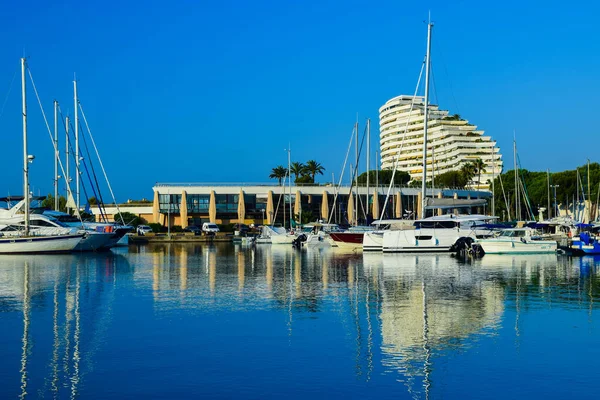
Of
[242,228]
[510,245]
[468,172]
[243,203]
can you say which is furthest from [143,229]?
[468,172]

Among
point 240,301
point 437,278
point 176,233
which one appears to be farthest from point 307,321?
point 176,233

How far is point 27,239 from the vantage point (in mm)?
51750

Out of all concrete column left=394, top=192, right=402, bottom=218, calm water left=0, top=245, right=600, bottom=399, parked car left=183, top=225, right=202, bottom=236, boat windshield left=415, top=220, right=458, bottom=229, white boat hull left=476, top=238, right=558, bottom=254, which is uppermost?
concrete column left=394, top=192, right=402, bottom=218

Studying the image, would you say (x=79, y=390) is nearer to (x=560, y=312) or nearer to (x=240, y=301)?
(x=240, y=301)

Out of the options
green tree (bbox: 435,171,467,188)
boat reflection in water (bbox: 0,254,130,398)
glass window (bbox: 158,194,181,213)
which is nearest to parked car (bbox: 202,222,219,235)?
glass window (bbox: 158,194,181,213)

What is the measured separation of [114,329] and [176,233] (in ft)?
251

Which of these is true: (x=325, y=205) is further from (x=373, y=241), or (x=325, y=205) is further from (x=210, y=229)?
(x=373, y=241)

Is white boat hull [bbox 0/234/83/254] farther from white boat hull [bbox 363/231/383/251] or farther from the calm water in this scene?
white boat hull [bbox 363/231/383/251]

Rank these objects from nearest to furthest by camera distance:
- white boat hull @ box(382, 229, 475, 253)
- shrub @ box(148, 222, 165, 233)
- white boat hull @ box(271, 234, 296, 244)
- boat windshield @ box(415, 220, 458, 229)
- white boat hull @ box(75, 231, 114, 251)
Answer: white boat hull @ box(382, 229, 475, 253) < boat windshield @ box(415, 220, 458, 229) < white boat hull @ box(75, 231, 114, 251) < white boat hull @ box(271, 234, 296, 244) < shrub @ box(148, 222, 165, 233)

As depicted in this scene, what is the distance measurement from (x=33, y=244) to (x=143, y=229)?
45.4 meters

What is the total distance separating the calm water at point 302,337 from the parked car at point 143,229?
60.5 metres

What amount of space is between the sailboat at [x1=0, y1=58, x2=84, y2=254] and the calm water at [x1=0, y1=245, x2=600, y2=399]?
19.1 meters

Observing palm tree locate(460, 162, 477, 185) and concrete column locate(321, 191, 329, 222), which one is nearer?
concrete column locate(321, 191, 329, 222)

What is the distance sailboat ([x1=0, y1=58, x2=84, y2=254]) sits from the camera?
2035 inches
